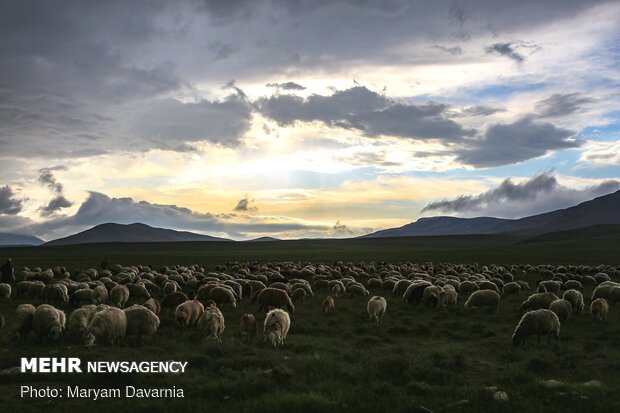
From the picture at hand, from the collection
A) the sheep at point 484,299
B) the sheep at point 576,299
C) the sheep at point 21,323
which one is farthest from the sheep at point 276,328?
the sheep at point 576,299

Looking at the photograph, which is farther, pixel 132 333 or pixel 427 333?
pixel 427 333

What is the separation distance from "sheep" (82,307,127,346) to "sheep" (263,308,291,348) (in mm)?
4234

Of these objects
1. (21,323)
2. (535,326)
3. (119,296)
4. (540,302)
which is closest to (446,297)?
(540,302)

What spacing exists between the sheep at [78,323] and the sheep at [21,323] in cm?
124

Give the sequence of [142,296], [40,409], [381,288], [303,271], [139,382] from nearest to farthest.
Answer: [40,409]
[139,382]
[142,296]
[381,288]
[303,271]

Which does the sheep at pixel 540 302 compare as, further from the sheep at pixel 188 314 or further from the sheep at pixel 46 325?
the sheep at pixel 46 325

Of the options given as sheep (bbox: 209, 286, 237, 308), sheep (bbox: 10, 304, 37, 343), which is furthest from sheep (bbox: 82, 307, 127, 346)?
sheep (bbox: 209, 286, 237, 308)

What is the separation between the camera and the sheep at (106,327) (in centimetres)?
1245

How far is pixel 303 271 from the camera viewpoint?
1505 inches

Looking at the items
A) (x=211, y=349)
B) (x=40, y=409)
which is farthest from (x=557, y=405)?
(x=40, y=409)

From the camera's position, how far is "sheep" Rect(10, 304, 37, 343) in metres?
13.3

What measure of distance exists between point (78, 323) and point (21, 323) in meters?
1.70

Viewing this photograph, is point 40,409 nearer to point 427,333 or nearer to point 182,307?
point 182,307

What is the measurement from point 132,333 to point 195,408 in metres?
6.18
